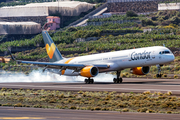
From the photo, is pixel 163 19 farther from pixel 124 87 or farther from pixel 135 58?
pixel 124 87

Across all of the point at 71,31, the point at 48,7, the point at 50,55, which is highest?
the point at 48,7

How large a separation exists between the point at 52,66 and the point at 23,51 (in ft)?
257

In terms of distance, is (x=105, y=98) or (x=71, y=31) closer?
(x=105, y=98)

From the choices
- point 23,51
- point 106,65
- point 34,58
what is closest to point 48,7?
point 23,51

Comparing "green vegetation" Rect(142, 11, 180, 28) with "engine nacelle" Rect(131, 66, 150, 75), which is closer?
"engine nacelle" Rect(131, 66, 150, 75)

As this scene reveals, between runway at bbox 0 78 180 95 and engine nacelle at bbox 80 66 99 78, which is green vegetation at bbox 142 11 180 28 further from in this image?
runway at bbox 0 78 180 95

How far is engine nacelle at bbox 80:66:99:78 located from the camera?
48.5m

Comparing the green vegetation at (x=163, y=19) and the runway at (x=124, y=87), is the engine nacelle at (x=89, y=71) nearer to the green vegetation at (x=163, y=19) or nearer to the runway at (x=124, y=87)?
the runway at (x=124, y=87)

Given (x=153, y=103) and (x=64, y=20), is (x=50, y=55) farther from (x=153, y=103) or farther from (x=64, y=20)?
(x=64, y=20)

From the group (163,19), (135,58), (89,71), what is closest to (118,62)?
(135,58)

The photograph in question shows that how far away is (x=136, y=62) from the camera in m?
46.8

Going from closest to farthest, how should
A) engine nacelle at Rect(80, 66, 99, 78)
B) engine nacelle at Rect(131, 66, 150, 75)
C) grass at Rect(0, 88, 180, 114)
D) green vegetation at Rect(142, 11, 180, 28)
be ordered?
grass at Rect(0, 88, 180, 114)
engine nacelle at Rect(80, 66, 99, 78)
engine nacelle at Rect(131, 66, 150, 75)
green vegetation at Rect(142, 11, 180, 28)

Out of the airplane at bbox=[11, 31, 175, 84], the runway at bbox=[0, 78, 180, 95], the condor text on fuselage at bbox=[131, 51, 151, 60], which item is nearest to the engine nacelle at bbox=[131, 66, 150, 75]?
the airplane at bbox=[11, 31, 175, 84]

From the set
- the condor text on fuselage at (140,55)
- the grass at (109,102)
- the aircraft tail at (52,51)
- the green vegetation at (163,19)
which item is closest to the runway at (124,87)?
the condor text on fuselage at (140,55)
